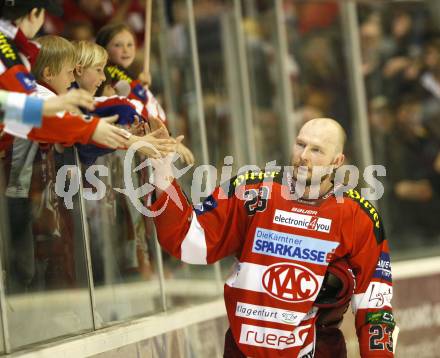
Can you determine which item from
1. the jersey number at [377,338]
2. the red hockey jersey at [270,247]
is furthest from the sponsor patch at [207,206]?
the jersey number at [377,338]

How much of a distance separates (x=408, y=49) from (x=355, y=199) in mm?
4175

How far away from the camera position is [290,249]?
14.7 ft

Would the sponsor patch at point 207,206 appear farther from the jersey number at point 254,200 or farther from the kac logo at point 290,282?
the kac logo at point 290,282

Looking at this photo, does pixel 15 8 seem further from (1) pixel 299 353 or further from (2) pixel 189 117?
(2) pixel 189 117

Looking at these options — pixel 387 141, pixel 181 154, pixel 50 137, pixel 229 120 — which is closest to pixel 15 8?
pixel 50 137

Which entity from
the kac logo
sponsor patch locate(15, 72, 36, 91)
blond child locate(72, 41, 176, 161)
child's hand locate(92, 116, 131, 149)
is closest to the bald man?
the kac logo

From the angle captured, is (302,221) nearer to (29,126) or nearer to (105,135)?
(105,135)

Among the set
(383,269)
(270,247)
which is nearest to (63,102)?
(270,247)

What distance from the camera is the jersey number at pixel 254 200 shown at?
4.49 meters

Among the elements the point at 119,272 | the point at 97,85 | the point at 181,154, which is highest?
the point at 97,85

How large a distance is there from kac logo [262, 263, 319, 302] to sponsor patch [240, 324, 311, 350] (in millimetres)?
134

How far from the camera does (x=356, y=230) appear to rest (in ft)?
→ 15.0

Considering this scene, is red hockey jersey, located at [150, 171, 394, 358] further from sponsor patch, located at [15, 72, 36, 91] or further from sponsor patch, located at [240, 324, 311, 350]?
sponsor patch, located at [15, 72, 36, 91]

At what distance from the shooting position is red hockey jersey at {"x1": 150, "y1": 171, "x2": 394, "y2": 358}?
4.47 m
